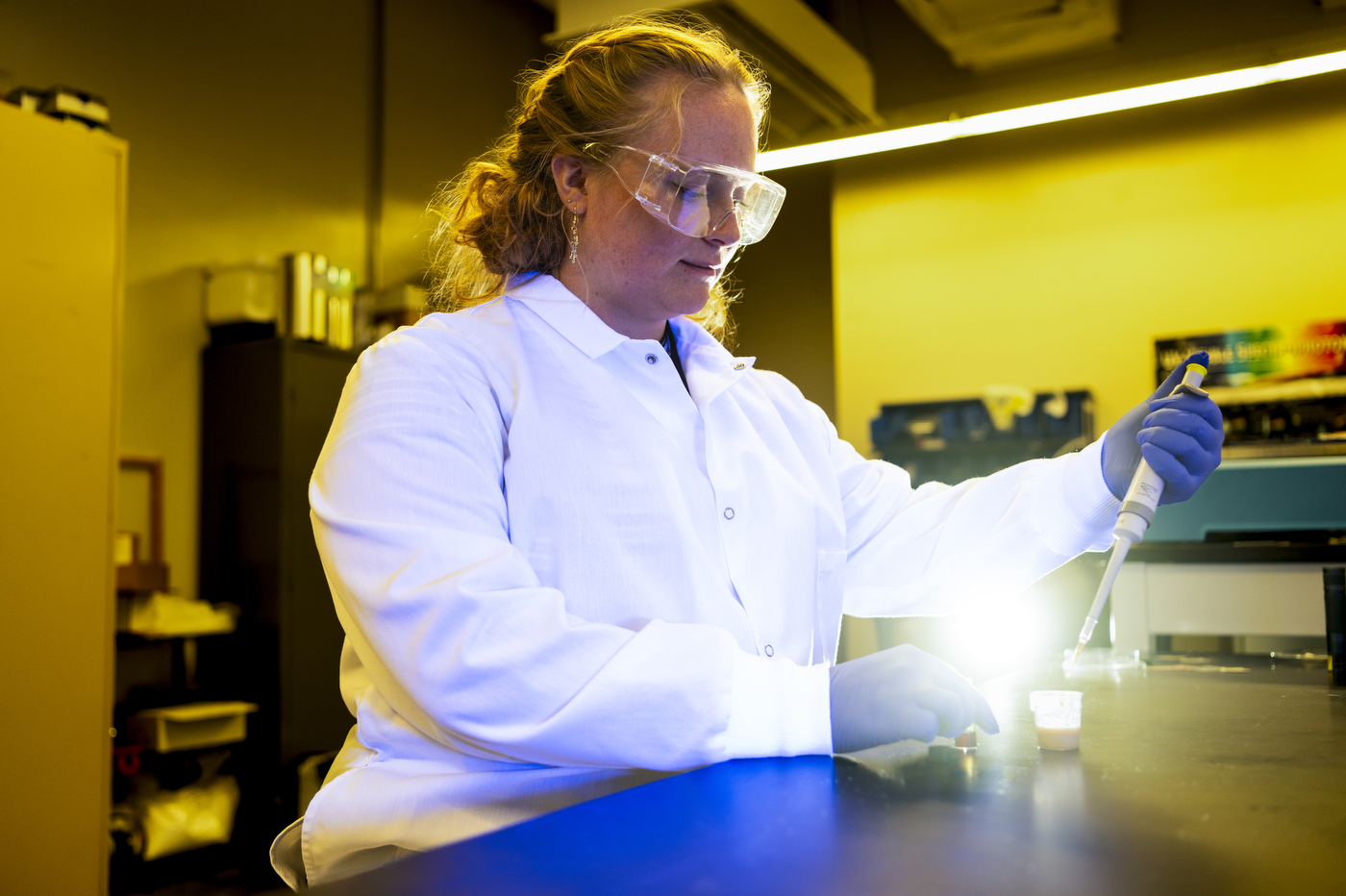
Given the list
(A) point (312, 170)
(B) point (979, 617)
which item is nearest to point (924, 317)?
(B) point (979, 617)

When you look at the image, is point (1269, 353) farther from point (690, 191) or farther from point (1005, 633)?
point (690, 191)

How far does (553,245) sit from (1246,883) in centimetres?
112

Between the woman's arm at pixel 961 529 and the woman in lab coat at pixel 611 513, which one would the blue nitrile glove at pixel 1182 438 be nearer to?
the woman in lab coat at pixel 611 513

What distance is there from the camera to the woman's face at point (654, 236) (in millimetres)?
1302

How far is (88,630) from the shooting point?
2.76 metres

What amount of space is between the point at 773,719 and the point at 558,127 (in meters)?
0.88

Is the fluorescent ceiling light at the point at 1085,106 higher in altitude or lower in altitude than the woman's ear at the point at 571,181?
higher

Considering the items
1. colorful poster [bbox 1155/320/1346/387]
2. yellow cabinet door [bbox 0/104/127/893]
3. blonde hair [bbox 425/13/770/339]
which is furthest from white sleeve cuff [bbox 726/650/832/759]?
colorful poster [bbox 1155/320/1346/387]

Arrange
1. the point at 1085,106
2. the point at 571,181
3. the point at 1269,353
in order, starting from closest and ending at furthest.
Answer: the point at 571,181
the point at 1085,106
the point at 1269,353

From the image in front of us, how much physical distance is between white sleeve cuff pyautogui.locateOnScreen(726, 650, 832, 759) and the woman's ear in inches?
28.9

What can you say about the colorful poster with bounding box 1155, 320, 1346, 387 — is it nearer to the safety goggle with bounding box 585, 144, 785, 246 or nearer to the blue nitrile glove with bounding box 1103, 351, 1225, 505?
the blue nitrile glove with bounding box 1103, 351, 1225, 505

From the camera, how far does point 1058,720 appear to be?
0.92m

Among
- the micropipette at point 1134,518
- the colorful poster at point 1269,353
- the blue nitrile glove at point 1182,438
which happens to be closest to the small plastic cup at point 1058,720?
the micropipette at point 1134,518

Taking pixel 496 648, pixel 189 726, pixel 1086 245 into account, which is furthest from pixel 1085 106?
pixel 189 726
